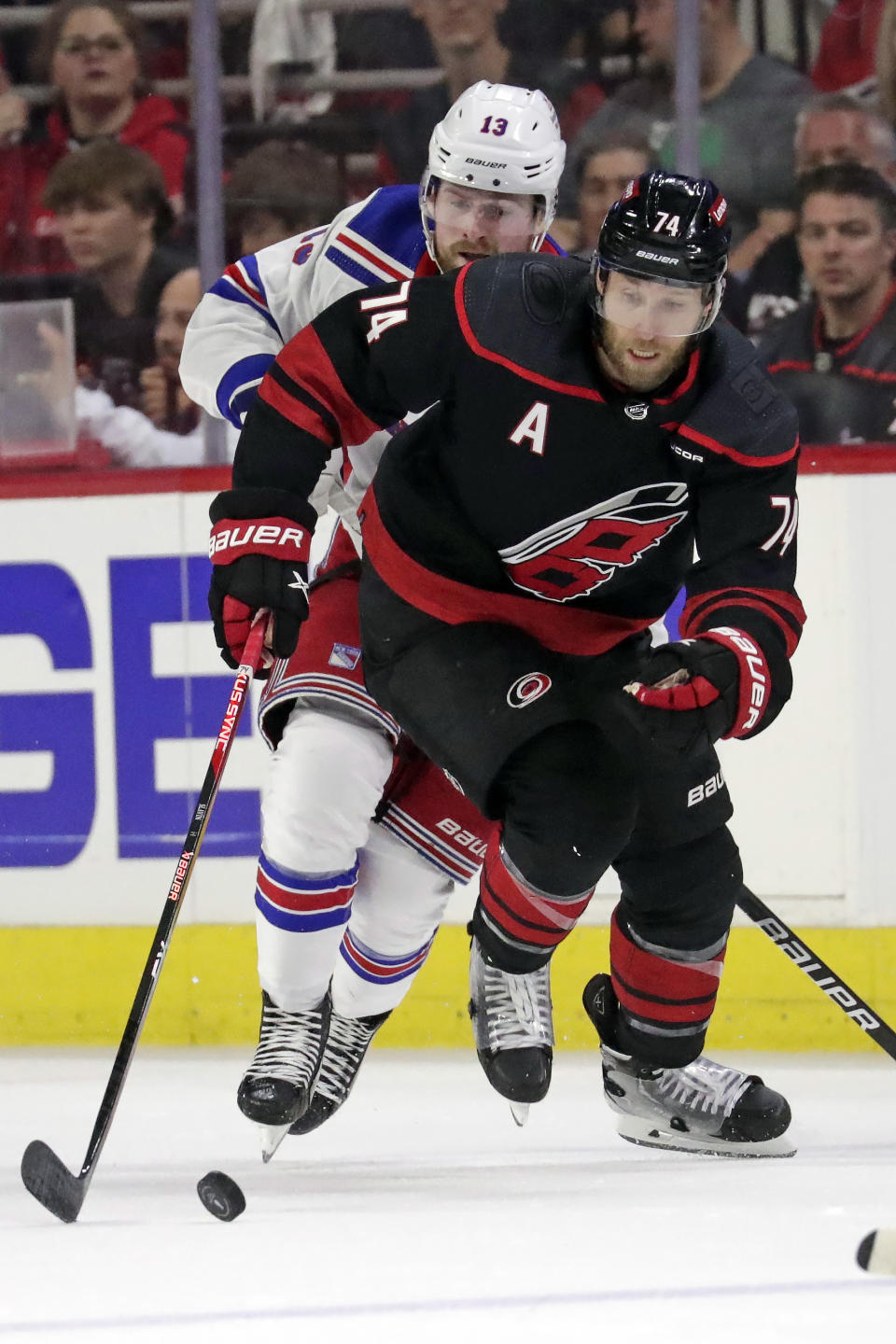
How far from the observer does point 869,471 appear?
3.90m

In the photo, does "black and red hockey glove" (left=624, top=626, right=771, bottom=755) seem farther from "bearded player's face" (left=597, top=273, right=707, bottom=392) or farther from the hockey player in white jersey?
the hockey player in white jersey

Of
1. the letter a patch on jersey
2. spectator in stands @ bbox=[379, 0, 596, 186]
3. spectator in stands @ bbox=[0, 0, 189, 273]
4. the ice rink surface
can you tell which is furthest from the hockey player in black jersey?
spectator in stands @ bbox=[0, 0, 189, 273]

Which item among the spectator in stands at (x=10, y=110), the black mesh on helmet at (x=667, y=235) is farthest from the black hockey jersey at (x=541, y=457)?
the spectator in stands at (x=10, y=110)

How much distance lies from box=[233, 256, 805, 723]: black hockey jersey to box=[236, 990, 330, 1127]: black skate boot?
629 mm

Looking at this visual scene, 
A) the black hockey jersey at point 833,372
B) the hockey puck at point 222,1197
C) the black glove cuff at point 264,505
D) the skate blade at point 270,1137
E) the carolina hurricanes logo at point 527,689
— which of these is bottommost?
the skate blade at point 270,1137

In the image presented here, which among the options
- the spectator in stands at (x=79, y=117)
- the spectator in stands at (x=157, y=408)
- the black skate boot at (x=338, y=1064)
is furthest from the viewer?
the spectator in stands at (x=79, y=117)

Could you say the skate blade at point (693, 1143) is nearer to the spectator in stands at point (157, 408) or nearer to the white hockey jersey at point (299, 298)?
the white hockey jersey at point (299, 298)

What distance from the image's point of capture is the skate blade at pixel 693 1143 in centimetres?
286

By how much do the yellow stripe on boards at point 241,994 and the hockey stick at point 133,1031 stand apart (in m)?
1.29

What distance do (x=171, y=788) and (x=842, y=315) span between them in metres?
1.76

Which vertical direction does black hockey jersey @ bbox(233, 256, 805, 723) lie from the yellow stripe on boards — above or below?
above

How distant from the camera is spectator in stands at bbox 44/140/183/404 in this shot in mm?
4270

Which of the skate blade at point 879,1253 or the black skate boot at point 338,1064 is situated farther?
the black skate boot at point 338,1064

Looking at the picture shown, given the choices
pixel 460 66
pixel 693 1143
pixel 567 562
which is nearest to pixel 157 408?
pixel 460 66
